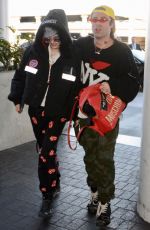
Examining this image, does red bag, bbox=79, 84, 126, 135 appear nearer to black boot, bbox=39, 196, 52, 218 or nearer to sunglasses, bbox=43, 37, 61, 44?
sunglasses, bbox=43, 37, 61, 44

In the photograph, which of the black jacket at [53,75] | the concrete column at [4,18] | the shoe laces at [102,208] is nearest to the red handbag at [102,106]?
the black jacket at [53,75]

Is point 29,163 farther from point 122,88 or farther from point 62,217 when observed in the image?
point 122,88

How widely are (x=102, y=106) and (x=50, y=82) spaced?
65 centimetres

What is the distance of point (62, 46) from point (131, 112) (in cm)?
613

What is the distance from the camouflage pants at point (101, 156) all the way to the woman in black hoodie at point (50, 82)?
0.29m

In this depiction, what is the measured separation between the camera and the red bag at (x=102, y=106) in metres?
3.20

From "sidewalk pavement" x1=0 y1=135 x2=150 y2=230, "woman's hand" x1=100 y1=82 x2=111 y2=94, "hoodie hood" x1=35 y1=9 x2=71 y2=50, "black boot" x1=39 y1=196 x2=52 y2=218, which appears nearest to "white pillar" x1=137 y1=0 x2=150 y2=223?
"sidewalk pavement" x1=0 y1=135 x2=150 y2=230

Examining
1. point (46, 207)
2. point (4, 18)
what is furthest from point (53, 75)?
point (4, 18)

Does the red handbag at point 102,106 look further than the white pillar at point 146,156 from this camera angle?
No

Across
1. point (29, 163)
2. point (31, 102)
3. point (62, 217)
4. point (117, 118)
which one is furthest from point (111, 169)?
point (29, 163)

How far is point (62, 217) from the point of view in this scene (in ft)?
12.2

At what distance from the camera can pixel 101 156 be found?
3404mm

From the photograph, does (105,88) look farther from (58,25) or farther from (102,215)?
(102,215)

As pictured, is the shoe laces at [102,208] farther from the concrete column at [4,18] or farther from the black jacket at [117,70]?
the concrete column at [4,18]
